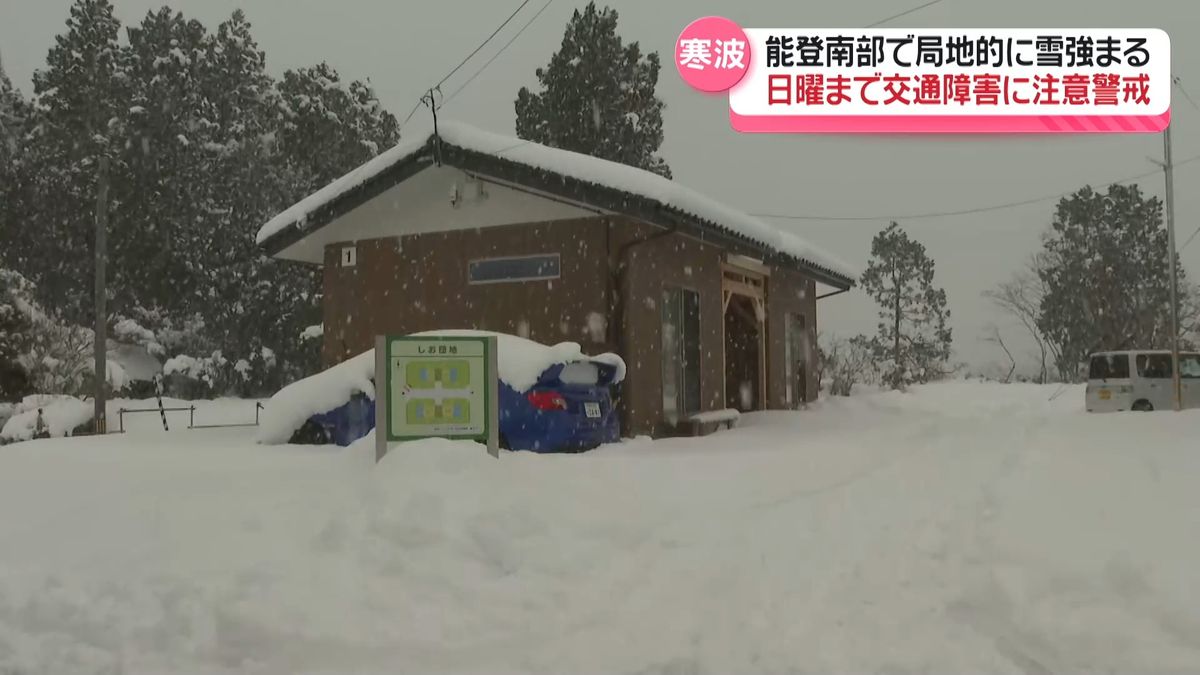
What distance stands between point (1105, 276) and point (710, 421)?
93.4 feet

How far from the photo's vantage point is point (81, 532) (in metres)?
5.52

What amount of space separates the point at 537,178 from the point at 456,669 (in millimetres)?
8180

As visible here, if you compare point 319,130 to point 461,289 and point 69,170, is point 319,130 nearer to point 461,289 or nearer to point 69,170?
point 69,170

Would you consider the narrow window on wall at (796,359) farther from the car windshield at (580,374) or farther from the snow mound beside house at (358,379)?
the car windshield at (580,374)

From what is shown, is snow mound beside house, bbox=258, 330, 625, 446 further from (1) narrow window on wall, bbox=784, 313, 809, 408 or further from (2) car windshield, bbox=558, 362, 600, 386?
(1) narrow window on wall, bbox=784, 313, 809, 408

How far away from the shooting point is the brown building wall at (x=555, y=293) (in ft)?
37.7

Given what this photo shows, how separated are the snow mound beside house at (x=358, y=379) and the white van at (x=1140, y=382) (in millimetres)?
12318

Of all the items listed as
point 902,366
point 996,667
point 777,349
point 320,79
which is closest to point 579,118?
point 320,79

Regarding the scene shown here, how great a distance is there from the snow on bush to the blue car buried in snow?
11.4m

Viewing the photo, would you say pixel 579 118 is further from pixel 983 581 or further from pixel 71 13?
pixel 983 581

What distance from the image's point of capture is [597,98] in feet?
90.3

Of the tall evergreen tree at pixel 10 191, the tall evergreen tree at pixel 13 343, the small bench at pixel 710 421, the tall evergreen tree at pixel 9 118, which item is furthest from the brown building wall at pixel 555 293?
the tall evergreen tree at pixel 9 118

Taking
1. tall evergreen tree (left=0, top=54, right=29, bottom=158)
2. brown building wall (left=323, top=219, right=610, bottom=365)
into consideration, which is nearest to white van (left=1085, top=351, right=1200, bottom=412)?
brown building wall (left=323, top=219, right=610, bottom=365)

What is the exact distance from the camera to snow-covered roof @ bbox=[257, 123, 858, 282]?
430 inches
